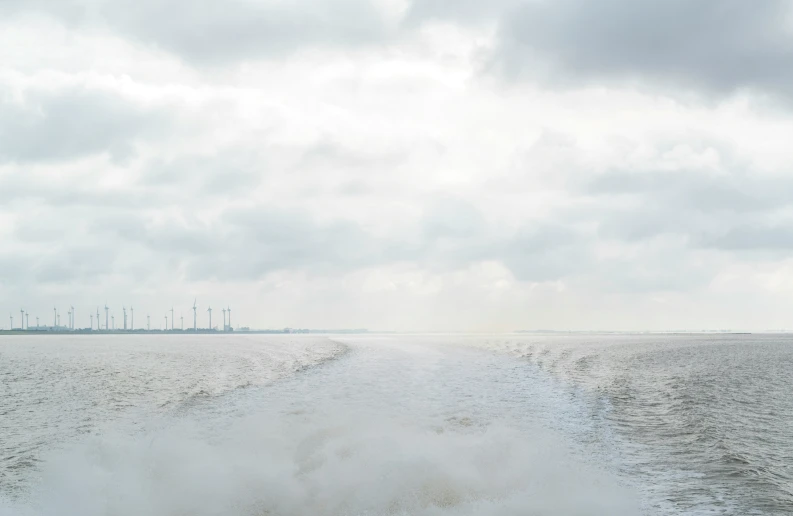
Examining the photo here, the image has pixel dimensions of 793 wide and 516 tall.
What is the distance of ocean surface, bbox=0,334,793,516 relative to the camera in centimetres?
1503

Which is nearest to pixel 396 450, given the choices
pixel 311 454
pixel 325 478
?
pixel 311 454

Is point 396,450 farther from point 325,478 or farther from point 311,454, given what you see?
point 325,478

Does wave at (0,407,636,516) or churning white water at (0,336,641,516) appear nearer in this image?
wave at (0,407,636,516)

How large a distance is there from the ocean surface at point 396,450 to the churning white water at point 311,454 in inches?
2.6

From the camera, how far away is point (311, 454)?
1828cm

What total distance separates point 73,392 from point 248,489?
3140 centimetres

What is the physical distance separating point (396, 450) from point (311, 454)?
2.49 meters

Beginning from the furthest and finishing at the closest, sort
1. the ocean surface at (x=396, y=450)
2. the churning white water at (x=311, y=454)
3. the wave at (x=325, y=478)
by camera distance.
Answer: the ocean surface at (x=396, y=450)
the churning white water at (x=311, y=454)
the wave at (x=325, y=478)

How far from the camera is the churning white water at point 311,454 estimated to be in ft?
48.5

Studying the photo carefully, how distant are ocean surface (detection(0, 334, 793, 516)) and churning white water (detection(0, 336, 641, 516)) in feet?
0.22

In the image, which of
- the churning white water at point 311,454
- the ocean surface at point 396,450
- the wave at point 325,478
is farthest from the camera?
the ocean surface at point 396,450

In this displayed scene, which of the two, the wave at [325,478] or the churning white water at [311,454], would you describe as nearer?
the wave at [325,478]

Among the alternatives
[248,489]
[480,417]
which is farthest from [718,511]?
[480,417]

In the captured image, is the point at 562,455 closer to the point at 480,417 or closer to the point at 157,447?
the point at 480,417
